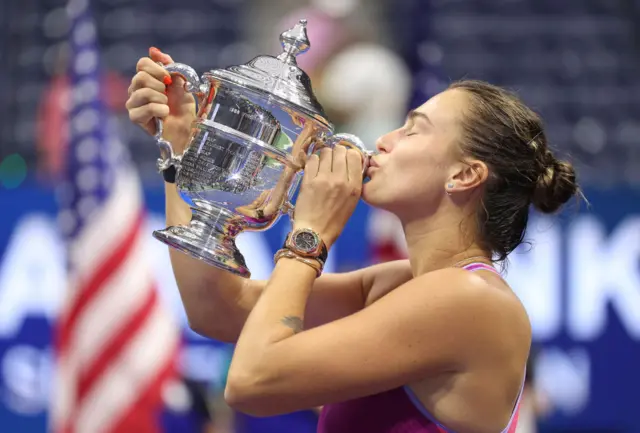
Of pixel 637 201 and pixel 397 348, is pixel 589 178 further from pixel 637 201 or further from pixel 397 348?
pixel 397 348

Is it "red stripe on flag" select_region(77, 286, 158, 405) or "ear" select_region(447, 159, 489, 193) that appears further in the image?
"red stripe on flag" select_region(77, 286, 158, 405)

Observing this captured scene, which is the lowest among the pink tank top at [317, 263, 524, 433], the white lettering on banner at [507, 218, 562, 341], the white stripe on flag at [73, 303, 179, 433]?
the white stripe on flag at [73, 303, 179, 433]

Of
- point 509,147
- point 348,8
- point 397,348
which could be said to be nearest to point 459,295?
point 397,348

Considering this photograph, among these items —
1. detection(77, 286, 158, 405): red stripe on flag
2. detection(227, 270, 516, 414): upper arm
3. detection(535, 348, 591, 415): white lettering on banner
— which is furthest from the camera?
detection(535, 348, 591, 415): white lettering on banner

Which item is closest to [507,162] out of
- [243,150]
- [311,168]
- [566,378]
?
[311,168]

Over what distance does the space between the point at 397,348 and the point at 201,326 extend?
1.65ft

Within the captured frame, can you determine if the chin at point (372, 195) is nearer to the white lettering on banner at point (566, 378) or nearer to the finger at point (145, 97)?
the finger at point (145, 97)

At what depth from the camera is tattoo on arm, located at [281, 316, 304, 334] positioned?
5.36ft

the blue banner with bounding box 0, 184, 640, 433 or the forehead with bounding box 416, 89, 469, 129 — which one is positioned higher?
the forehead with bounding box 416, 89, 469, 129

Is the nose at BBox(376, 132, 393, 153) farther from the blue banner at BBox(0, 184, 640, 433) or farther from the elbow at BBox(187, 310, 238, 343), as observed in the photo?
Result: the blue banner at BBox(0, 184, 640, 433)

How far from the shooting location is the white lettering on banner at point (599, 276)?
170 inches

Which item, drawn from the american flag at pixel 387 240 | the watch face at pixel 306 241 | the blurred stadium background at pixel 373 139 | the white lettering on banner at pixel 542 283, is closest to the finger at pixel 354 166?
the watch face at pixel 306 241

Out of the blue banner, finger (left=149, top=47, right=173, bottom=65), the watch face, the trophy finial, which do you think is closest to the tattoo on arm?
the watch face

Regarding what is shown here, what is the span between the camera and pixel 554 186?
1858mm
